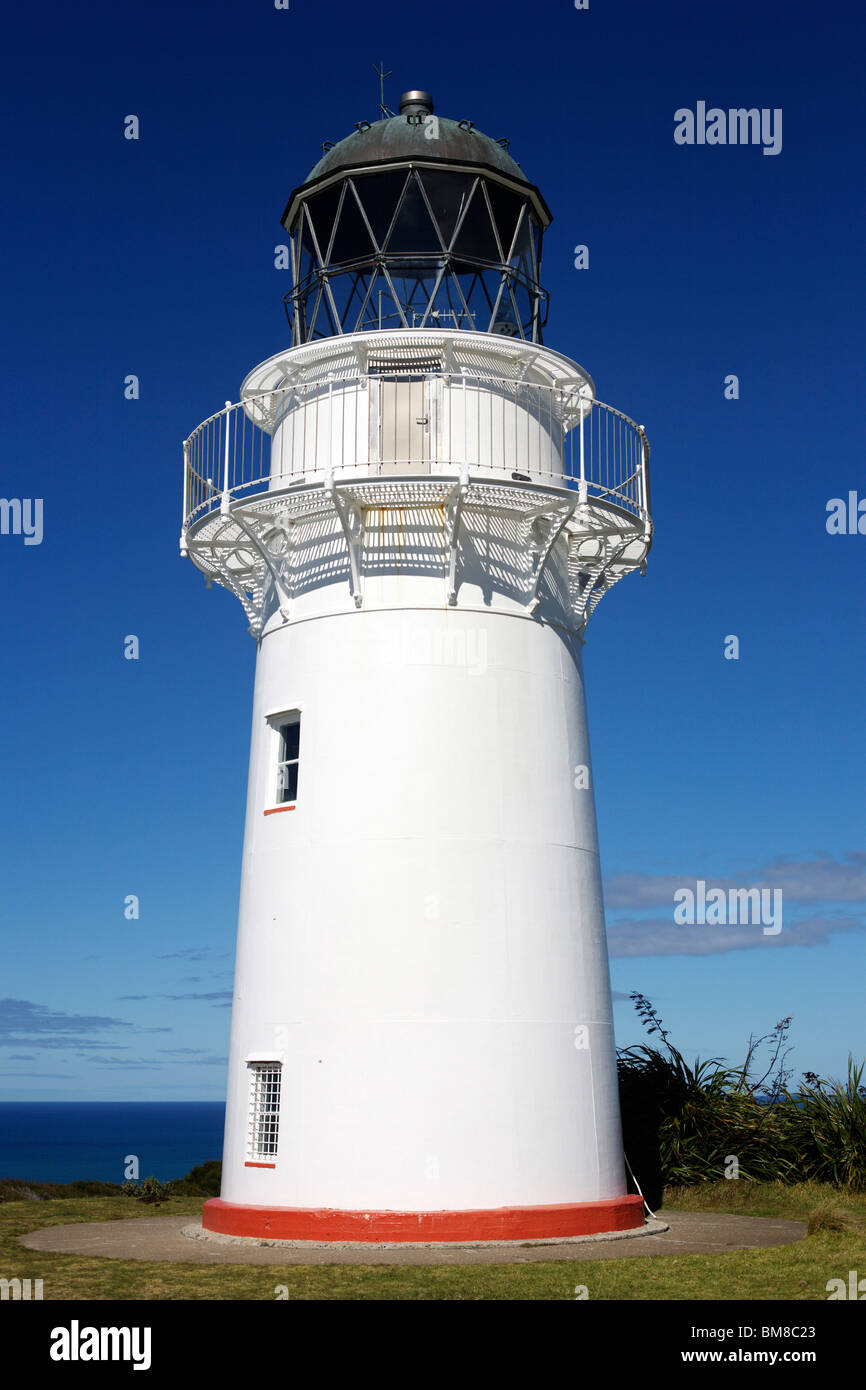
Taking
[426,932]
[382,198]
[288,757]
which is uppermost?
[382,198]

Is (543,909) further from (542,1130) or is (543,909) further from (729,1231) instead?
(729,1231)

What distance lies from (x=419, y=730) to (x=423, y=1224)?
222 inches

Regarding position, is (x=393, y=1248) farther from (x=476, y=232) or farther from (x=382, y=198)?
(x=382, y=198)

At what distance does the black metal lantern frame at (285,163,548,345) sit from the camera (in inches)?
721

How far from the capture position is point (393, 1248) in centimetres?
1464

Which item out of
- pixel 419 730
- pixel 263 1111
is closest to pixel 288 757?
pixel 419 730

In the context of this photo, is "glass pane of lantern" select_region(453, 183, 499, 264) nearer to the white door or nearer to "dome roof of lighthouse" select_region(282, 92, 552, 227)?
"dome roof of lighthouse" select_region(282, 92, 552, 227)

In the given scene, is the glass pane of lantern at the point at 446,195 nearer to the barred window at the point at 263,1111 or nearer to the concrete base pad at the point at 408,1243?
the barred window at the point at 263,1111

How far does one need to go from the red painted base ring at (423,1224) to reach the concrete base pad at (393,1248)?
8.2 inches

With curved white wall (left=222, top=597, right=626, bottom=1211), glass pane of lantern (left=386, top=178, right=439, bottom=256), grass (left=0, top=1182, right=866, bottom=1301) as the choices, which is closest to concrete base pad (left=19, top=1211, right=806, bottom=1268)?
grass (left=0, top=1182, right=866, bottom=1301)

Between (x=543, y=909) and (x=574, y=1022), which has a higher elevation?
(x=543, y=909)

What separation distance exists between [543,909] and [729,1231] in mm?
4653
